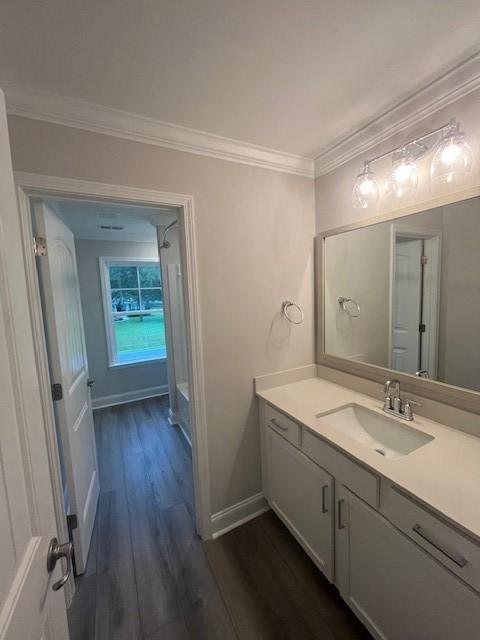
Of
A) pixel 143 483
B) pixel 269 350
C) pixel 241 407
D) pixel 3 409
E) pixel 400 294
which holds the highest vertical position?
pixel 400 294

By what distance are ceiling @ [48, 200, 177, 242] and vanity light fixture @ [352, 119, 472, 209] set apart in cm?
152

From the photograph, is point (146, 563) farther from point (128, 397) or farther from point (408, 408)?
point (128, 397)

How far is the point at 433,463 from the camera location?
1061 mm

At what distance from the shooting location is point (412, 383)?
57.6 inches

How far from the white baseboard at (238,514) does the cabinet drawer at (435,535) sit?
44.5 inches

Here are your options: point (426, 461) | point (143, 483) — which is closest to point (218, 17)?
point (426, 461)

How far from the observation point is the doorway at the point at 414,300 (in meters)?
1.39

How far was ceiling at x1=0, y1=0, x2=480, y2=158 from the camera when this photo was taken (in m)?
0.88

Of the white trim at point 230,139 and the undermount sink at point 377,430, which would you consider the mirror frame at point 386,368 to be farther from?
the white trim at point 230,139

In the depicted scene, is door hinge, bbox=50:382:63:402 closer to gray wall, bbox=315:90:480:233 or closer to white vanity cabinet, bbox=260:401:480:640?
white vanity cabinet, bbox=260:401:480:640

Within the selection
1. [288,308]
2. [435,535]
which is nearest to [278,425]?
[288,308]

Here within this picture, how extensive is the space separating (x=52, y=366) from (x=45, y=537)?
908 mm

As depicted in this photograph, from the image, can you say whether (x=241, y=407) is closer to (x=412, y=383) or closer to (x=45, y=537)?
(x=412, y=383)

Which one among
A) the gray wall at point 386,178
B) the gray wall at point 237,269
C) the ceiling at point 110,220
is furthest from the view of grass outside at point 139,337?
the gray wall at point 386,178
